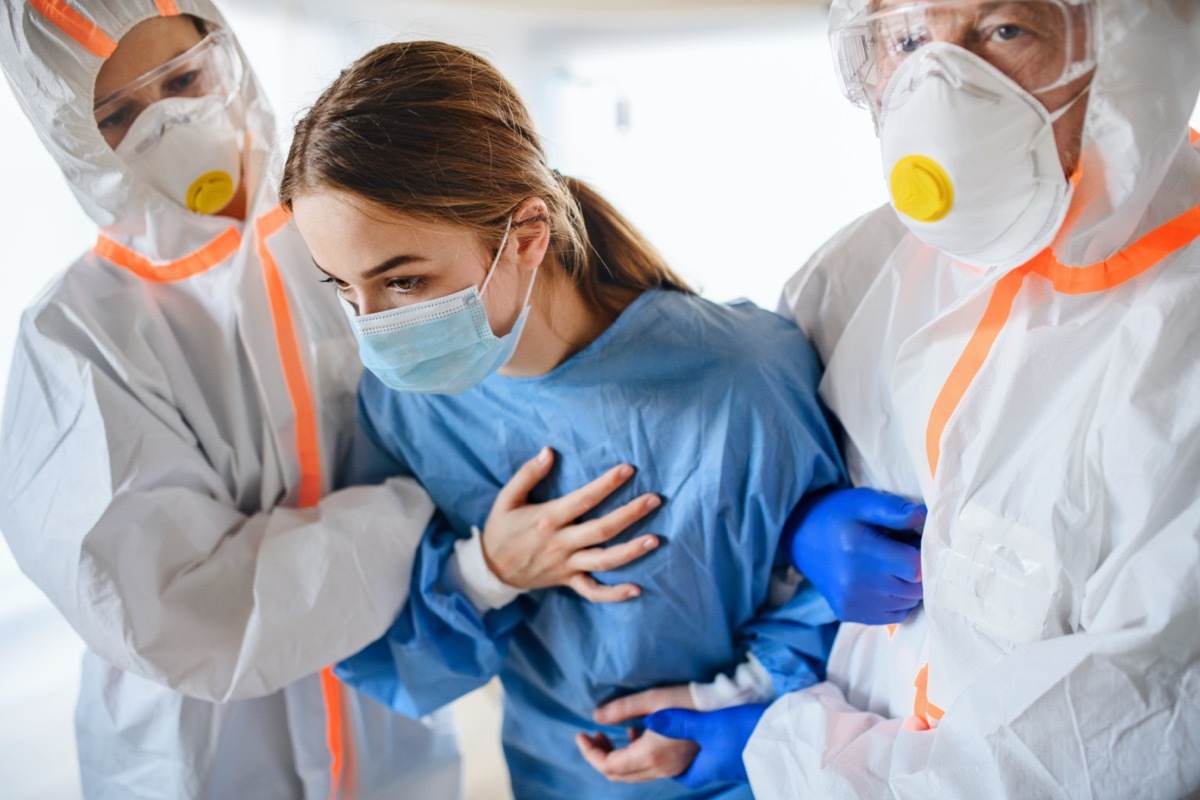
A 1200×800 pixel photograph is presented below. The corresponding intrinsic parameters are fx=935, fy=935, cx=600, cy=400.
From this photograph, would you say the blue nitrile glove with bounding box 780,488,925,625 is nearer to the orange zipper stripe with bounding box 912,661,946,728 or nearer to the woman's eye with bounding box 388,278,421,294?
the orange zipper stripe with bounding box 912,661,946,728

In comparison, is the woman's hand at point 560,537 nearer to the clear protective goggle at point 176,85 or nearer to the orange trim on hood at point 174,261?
the orange trim on hood at point 174,261

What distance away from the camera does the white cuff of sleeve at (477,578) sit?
102cm

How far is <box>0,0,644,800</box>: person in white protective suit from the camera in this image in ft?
3.09

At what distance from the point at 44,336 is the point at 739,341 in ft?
2.36

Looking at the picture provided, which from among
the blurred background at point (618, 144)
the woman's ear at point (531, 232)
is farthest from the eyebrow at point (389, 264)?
the blurred background at point (618, 144)

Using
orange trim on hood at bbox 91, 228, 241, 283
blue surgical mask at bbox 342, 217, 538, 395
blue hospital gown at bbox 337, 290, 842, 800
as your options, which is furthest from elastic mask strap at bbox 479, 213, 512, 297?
orange trim on hood at bbox 91, 228, 241, 283

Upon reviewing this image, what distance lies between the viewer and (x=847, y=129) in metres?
1.58

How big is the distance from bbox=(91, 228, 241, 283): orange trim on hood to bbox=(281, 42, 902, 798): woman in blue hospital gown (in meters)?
0.22

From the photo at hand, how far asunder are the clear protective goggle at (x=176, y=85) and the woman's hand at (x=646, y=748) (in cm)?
80

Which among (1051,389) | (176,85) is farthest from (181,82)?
(1051,389)

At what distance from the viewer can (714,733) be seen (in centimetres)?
99

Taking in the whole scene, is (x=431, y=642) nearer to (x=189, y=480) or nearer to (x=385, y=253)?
(x=189, y=480)

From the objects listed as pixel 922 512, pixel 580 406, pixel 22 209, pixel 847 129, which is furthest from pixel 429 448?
pixel 847 129

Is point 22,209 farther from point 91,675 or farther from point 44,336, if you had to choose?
point 91,675
